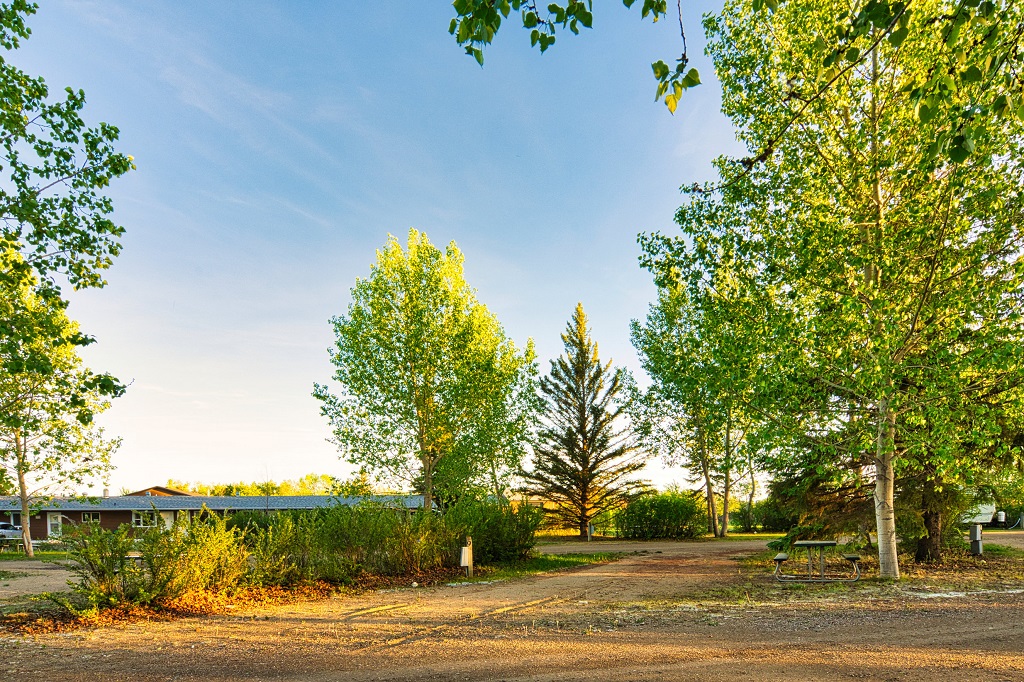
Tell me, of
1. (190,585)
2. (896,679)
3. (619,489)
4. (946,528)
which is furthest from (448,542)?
(619,489)

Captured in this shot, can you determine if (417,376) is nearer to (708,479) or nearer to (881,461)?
(881,461)

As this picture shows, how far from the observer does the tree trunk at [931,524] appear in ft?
51.7

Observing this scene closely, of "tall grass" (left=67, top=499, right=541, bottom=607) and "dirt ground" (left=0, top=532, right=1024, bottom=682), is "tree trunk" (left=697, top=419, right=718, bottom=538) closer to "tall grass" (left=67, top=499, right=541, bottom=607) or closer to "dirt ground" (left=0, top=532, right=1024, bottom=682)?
"tall grass" (left=67, top=499, right=541, bottom=607)

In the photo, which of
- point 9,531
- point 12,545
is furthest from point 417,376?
point 9,531

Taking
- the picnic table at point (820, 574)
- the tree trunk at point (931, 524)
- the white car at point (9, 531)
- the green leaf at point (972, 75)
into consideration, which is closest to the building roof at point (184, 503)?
the white car at point (9, 531)

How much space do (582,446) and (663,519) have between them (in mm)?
6653

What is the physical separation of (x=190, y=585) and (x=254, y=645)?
135 inches

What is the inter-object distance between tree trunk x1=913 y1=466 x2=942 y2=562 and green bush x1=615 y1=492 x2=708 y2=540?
16477mm

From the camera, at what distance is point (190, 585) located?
34.4ft

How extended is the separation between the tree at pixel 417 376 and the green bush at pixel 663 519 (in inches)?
462

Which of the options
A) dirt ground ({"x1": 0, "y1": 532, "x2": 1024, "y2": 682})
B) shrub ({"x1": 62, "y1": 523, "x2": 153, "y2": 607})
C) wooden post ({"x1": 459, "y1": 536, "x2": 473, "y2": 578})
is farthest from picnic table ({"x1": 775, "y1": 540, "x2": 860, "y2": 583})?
shrub ({"x1": 62, "y1": 523, "x2": 153, "y2": 607})

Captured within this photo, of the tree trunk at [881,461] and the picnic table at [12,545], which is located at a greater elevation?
the tree trunk at [881,461]

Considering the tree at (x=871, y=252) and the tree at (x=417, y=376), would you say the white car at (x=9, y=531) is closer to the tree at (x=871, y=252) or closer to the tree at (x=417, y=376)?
the tree at (x=417, y=376)

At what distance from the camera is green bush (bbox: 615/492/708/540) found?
1280 inches
